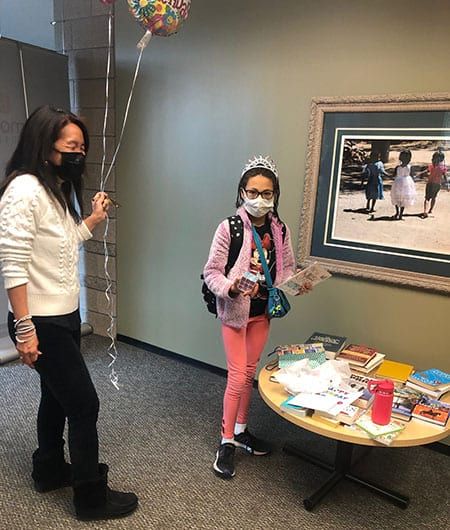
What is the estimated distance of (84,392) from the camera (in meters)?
1.59

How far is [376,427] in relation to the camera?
5.34ft

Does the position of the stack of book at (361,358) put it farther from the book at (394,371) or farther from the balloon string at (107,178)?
the balloon string at (107,178)

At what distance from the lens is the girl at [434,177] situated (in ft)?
6.82

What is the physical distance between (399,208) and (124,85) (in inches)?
76.2

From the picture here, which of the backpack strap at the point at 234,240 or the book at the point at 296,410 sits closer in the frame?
the book at the point at 296,410

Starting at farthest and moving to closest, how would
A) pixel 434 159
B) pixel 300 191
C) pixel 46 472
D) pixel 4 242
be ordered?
pixel 300 191 → pixel 434 159 → pixel 46 472 → pixel 4 242

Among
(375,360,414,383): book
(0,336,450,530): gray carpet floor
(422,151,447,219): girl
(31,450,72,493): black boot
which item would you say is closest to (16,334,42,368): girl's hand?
(31,450,72,493): black boot

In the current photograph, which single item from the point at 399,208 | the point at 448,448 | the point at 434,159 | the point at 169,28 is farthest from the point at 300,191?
the point at 448,448

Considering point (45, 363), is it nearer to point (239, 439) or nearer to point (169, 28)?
point (239, 439)

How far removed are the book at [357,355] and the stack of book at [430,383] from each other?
19cm

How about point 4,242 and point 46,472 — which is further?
point 46,472

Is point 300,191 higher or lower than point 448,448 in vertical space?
higher

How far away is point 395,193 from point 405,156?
0.57 feet

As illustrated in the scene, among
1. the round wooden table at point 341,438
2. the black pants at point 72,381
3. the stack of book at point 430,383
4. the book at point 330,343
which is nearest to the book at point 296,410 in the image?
the round wooden table at point 341,438
